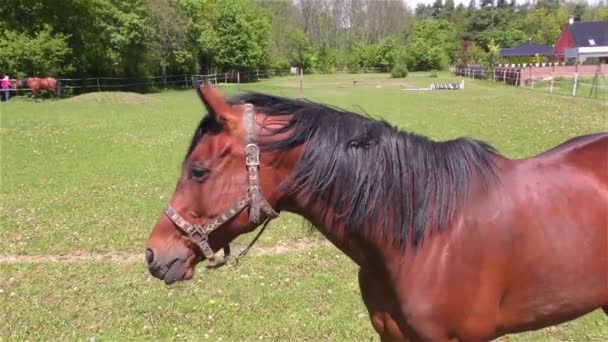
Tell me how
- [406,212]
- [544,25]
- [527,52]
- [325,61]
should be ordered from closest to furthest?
[406,212]
[527,52]
[325,61]
[544,25]

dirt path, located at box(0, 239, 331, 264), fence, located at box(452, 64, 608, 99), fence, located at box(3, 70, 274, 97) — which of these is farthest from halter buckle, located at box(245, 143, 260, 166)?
fence, located at box(452, 64, 608, 99)

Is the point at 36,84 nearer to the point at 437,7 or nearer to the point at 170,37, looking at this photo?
the point at 170,37

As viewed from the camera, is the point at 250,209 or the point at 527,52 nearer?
the point at 250,209

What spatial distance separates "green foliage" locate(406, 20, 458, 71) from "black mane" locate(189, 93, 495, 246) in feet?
276

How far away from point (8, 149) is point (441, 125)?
14582mm

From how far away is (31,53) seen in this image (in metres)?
34.8

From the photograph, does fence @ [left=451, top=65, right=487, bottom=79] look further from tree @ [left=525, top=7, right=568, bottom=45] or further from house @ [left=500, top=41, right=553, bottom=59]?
tree @ [left=525, top=7, right=568, bottom=45]

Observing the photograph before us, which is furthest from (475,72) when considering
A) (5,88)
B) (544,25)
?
(544,25)

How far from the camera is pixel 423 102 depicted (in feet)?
96.0

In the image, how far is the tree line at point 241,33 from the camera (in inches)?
1486

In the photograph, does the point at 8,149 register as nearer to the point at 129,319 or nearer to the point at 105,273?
the point at 105,273

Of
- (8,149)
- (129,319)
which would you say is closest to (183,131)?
(8,149)

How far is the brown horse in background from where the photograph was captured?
32.9 meters

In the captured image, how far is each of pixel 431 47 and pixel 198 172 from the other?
8727 centimetres
